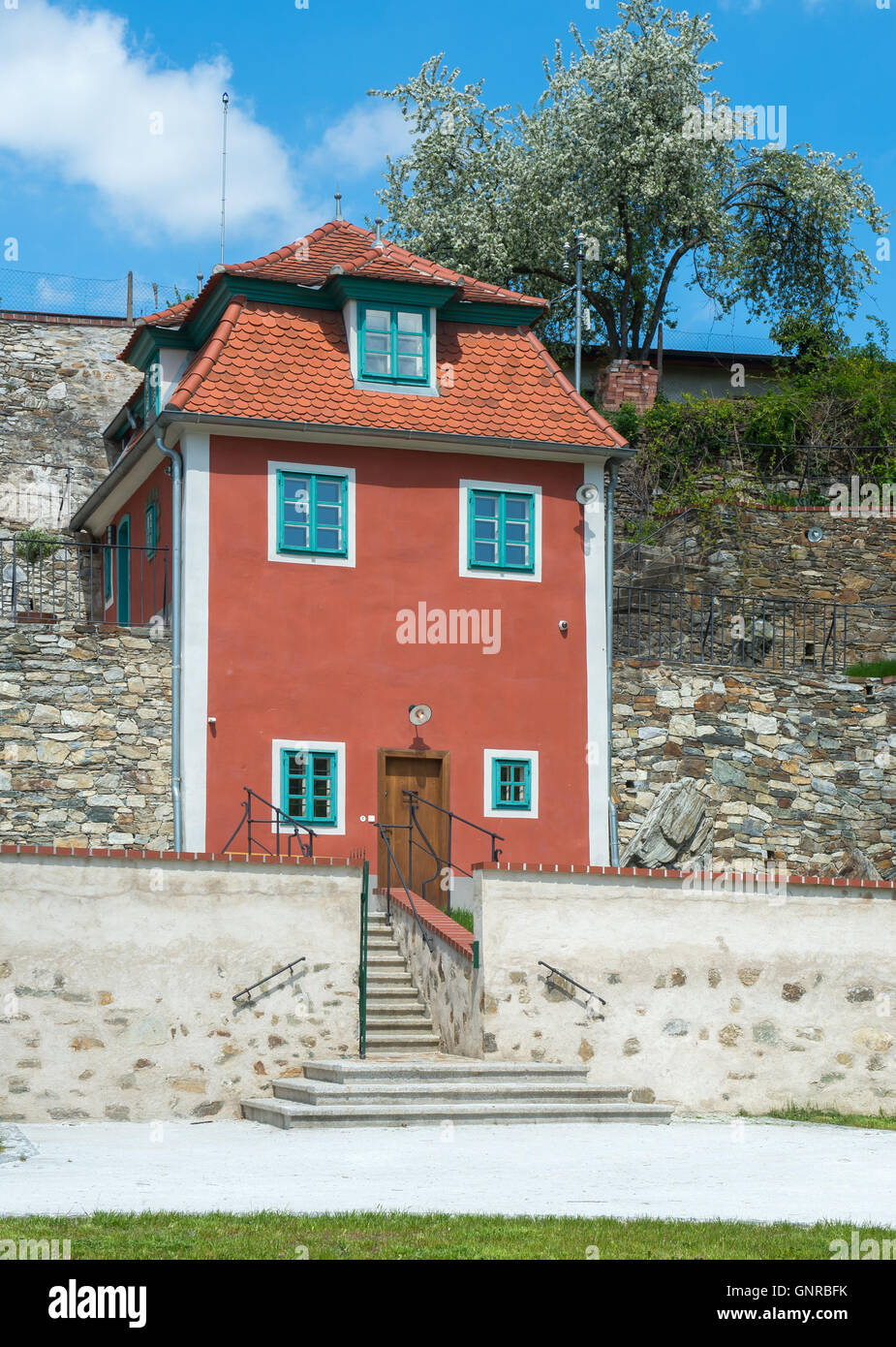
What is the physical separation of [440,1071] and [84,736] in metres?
8.39

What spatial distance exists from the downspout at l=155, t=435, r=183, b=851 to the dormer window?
9.68 feet

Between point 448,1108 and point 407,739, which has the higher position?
point 407,739

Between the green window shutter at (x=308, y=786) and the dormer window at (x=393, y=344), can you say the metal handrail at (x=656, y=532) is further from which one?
the green window shutter at (x=308, y=786)

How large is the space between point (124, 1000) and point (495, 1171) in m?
4.62

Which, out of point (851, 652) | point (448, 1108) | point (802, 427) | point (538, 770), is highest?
point (802, 427)

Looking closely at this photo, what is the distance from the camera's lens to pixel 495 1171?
1116 centimetres

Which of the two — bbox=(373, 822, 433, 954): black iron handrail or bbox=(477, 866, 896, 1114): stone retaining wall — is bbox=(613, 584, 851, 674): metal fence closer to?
bbox=(373, 822, 433, 954): black iron handrail

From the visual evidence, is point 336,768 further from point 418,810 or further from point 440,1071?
point 440,1071

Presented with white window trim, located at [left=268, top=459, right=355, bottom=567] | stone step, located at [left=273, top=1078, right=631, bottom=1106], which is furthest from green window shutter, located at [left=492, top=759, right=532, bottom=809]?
A: stone step, located at [left=273, top=1078, right=631, bottom=1106]

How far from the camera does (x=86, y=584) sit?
28.4 metres

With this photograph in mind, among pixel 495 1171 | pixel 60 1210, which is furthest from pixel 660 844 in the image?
pixel 60 1210

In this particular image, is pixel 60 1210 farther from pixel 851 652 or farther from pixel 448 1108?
pixel 851 652
